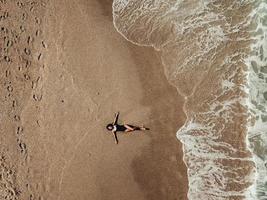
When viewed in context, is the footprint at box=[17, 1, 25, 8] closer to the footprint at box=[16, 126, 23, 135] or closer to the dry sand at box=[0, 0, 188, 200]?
the dry sand at box=[0, 0, 188, 200]

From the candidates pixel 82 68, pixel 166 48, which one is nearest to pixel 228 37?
pixel 166 48

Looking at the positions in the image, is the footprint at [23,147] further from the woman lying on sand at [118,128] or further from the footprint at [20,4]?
the footprint at [20,4]

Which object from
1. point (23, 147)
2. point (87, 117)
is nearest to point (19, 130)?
point (23, 147)

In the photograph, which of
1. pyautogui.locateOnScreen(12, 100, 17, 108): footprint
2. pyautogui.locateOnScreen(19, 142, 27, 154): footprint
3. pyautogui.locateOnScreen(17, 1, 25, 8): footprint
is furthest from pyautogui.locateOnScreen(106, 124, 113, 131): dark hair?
pyautogui.locateOnScreen(17, 1, 25, 8): footprint

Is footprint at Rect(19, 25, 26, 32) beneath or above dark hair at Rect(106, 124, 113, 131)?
above

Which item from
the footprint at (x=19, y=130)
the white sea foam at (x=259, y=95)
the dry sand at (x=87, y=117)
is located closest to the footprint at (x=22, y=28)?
the dry sand at (x=87, y=117)

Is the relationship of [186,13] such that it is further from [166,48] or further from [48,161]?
[48,161]

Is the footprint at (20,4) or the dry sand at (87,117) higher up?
the footprint at (20,4)
